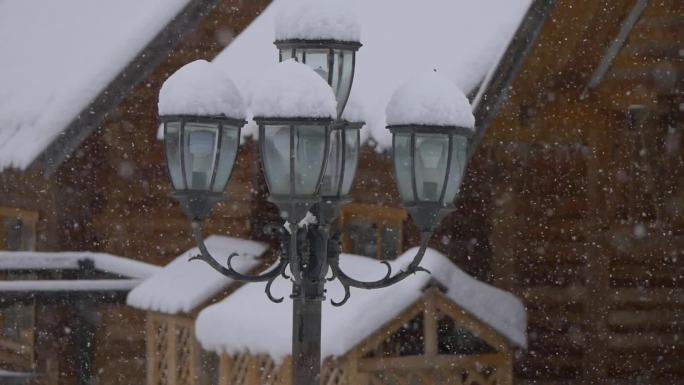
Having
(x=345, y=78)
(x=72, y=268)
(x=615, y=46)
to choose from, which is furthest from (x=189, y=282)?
(x=345, y=78)

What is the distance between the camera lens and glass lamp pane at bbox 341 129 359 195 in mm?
5254

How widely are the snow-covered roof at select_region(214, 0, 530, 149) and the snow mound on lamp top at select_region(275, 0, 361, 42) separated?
123 inches

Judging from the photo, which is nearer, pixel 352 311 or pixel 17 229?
pixel 352 311

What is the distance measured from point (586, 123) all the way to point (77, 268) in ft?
15.9

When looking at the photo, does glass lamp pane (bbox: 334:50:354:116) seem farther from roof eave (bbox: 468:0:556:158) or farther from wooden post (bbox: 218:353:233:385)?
wooden post (bbox: 218:353:233:385)

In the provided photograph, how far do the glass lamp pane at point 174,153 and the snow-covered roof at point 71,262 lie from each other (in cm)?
685

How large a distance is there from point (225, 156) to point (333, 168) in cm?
45

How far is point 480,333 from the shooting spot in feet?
27.3

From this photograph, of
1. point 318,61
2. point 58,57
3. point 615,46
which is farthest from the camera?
point 58,57

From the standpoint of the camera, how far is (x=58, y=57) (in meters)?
13.7

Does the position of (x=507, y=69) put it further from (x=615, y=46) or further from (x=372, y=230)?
(x=372, y=230)

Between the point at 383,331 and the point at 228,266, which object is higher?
the point at 228,266

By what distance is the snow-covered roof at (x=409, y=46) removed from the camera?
895cm

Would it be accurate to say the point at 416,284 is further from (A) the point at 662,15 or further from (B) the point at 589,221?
(A) the point at 662,15
